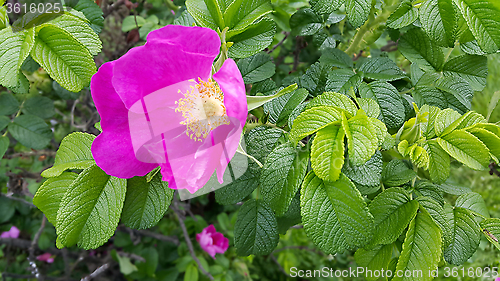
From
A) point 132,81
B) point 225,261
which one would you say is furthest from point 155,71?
point 225,261

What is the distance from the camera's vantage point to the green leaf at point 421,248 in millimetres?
594

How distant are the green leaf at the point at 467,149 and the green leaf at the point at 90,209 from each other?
2.22 ft

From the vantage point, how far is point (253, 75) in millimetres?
863

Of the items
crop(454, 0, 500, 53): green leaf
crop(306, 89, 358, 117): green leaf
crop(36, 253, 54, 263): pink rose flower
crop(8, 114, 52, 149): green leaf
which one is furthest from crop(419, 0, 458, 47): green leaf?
crop(36, 253, 54, 263): pink rose flower

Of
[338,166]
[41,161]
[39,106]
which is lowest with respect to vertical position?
[41,161]

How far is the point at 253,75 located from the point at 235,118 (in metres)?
0.36

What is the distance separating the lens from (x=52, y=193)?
0.66m

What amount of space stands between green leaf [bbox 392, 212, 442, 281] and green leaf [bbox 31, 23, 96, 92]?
74cm

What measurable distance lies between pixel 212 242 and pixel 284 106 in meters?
1.13

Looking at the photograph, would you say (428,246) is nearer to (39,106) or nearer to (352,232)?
(352,232)

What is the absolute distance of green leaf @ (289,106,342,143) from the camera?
548mm

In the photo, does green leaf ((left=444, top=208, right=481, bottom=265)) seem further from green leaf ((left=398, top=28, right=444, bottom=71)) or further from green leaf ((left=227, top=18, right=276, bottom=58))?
green leaf ((left=227, top=18, right=276, bottom=58))

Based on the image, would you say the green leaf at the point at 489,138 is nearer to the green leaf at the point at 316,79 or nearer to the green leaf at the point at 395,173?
the green leaf at the point at 395,173

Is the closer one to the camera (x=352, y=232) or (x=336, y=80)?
(x=352, y=232)
